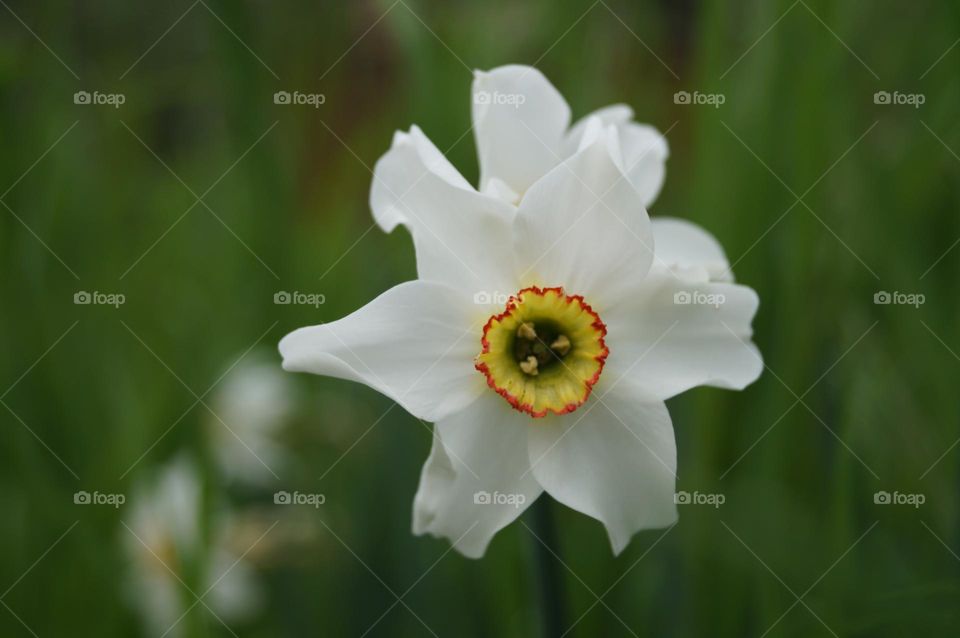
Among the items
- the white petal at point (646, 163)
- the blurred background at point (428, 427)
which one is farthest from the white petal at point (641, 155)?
the blurred background at point (428, 427)

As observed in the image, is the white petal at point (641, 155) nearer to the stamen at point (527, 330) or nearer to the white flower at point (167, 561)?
the stamen at point (527, 330)

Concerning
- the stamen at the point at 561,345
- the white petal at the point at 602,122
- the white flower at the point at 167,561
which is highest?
the white petal at the point at 602,122

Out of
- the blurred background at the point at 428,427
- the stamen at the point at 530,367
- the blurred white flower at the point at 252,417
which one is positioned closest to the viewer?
the stamen at the point at 530,367

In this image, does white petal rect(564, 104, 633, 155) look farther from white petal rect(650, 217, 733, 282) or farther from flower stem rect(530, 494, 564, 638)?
flower stem rect(530, 494, 564, 638)

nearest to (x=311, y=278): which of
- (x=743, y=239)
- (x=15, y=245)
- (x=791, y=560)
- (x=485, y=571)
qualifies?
(x=15, y=245)

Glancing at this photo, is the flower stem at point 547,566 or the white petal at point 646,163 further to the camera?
the white petal at point 646,163
